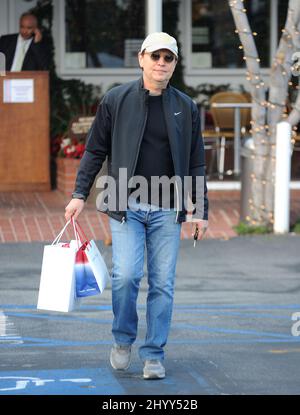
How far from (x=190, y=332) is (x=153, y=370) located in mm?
1462

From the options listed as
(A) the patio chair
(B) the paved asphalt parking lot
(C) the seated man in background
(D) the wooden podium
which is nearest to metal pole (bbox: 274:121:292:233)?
(B) the paved asphalt parking lot

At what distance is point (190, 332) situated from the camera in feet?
27.3

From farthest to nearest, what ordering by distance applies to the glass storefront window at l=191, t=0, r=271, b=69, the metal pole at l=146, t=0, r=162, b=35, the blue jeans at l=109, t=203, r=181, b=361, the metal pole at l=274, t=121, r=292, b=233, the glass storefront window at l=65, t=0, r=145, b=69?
the glass storefront window at l=191, t=0, r=271, b=69, the glass storefront window at l=65, t=0, r=145, b=69, the metal pole at l=146, t=0, r=162, b=35, the metal pole at l=274, t=121, r=292, b=233, the blue jeans at l=109, t=203, r=181, b=361

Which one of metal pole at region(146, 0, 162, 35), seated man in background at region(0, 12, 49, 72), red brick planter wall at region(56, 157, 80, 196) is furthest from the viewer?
seated man in background at region(0, 12, 49, 72)

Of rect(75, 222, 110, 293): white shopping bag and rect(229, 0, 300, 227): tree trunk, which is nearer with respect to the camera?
rect(75, 222, 110, 293): white shopping bag

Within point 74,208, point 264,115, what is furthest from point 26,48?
point 74,208

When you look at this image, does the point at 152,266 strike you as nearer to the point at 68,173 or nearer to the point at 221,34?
the point at 68,173

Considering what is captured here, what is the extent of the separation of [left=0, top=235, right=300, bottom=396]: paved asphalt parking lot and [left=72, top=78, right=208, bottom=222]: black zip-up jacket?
3.11 ft

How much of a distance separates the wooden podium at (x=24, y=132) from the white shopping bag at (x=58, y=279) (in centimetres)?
818

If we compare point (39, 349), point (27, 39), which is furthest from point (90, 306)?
point (27, 39)

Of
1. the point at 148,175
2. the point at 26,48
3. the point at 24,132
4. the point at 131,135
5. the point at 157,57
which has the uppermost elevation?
the point at 157,57

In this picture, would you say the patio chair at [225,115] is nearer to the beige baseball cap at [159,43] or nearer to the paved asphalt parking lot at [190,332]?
the paved asphalt parking lot at [190,332]

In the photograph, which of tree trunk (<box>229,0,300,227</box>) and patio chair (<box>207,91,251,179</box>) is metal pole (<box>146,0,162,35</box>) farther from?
patio chair (<box>207,91,251,179</box>)

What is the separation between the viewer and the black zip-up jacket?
22.7 feet
